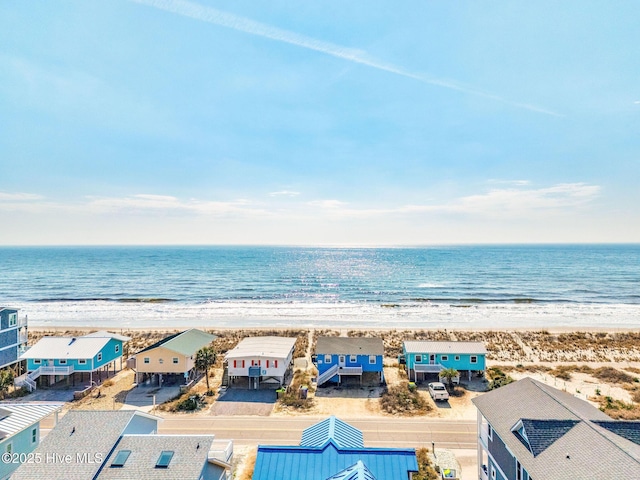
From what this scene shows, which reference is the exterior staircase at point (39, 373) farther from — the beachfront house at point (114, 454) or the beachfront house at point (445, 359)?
the beachfront house at point (445, 359)

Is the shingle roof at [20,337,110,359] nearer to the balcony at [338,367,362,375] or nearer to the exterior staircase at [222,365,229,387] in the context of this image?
the exterior staircase at [222,365,229,387]

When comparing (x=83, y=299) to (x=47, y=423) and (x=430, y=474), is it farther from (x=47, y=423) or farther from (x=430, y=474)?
(x=430, y=474)

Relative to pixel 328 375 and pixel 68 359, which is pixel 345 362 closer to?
pixel 328 375

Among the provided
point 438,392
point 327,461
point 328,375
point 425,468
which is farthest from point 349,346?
point 327,461

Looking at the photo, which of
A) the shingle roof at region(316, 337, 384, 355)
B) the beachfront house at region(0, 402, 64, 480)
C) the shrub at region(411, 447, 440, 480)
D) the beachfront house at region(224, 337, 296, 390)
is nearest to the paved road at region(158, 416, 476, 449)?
the shrub at region(411, 447, 440, 480)

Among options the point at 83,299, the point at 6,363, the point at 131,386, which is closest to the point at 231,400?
the point at 131,386
